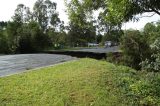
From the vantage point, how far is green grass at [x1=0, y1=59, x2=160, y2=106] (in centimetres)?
892

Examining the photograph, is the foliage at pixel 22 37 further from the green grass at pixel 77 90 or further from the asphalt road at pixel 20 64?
the green grass at pixel 77 90

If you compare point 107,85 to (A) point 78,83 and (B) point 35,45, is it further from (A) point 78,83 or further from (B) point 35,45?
(B) point 35,45

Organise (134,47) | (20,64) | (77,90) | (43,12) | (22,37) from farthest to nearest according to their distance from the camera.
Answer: (43,12), (22,37), (134,47), (20,64), (77,90)

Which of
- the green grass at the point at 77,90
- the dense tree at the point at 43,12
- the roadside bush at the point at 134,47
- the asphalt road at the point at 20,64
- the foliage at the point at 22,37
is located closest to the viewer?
the green grass at the point at 77,90

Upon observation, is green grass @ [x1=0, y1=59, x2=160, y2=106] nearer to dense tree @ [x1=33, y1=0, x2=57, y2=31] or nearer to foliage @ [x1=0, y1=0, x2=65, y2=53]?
foliage @ [x1=0, y1=0, x2=65, y2=53]

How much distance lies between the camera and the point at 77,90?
994cm

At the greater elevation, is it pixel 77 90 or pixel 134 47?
pixel 134 47

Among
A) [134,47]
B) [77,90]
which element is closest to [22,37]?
[134,47]

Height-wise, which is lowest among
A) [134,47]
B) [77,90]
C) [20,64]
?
[77,90]

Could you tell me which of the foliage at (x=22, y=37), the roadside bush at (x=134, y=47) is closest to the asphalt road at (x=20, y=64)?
the roadside bush at (x=134, y=47)

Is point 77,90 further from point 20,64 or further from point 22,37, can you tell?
point 22,37

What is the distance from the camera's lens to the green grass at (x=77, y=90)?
8.92m

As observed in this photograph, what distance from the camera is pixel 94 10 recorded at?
1138 cm

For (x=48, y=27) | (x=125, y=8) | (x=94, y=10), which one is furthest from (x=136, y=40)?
(x=48, y=27)
